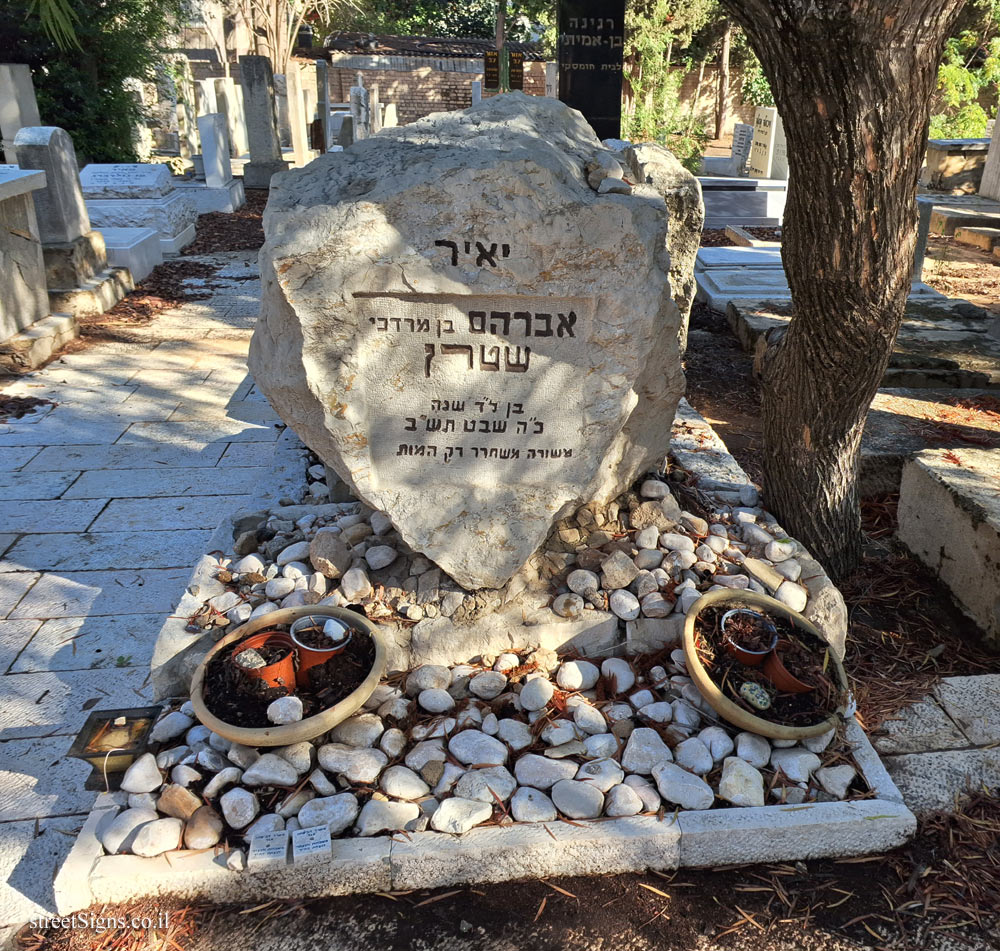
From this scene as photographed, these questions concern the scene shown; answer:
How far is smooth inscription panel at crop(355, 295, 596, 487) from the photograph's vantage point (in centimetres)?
275

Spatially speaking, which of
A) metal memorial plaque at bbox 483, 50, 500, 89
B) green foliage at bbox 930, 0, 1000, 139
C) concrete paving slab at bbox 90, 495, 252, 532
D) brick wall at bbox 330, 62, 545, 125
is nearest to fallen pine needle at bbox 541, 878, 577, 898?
concrete paving slab at bbox 90, 495, 252, 532

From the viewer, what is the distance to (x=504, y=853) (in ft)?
7.59

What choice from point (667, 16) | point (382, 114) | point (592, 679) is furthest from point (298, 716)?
point (667, 16)

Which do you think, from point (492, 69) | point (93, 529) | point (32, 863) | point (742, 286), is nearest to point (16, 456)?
point (93, 529)

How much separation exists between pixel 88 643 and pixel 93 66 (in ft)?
37.4

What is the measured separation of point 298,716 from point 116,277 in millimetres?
6839

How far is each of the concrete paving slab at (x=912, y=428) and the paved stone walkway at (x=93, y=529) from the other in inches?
128

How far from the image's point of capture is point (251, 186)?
46.1 feet

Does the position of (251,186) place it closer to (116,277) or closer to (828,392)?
(116,277)

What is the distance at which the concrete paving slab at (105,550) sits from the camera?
3873mm

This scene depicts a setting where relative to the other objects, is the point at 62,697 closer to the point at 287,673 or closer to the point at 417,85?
the point at 287,673

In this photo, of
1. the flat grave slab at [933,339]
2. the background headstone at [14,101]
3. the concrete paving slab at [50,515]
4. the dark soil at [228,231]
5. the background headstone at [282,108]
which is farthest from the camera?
the background headstone at [282,108]

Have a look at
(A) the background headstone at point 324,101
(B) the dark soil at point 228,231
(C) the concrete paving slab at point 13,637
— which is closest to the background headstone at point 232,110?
(A) the background headstone at point 324,101

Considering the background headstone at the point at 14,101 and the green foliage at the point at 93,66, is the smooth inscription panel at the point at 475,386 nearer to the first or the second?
the background headstone at the point at 14,101
